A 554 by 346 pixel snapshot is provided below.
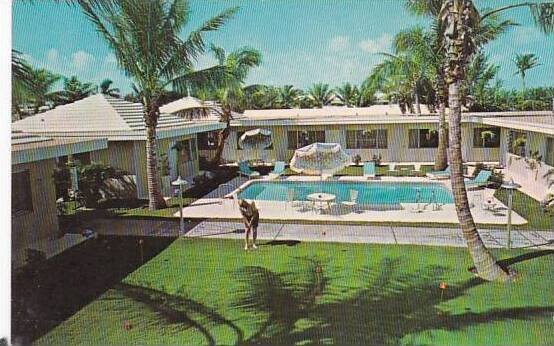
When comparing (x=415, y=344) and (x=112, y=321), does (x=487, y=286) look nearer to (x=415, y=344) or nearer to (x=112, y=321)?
(x=415, y=344)

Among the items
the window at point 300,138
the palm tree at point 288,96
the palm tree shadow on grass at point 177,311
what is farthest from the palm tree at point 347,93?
the palm tree shadow on grass at point 177,311

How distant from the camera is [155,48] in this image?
850cm

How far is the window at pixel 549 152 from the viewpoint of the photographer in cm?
945

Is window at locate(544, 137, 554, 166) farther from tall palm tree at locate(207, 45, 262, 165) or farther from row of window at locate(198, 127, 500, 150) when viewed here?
tall palm tree at locate(207, 45, 262, 165)

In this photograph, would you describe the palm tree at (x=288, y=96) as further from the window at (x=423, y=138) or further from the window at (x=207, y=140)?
the window at (x=423, y=138)

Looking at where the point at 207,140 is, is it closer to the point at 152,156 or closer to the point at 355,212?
the point at 152,156

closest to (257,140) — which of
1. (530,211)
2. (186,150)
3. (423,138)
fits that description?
(186,150)

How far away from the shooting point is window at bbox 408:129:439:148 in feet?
45.9

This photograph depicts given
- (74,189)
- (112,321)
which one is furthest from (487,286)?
(74,189)

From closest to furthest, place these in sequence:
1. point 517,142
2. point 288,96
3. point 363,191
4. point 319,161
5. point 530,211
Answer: point 530,211
point 363,191
point 319,161
point 517,142
point 288,96

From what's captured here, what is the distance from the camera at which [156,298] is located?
5.12 m

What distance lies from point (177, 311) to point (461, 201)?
3511 millimetres

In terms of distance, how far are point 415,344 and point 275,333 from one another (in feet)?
4.12

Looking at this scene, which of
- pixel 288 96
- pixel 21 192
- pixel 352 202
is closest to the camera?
pixel 21 192
